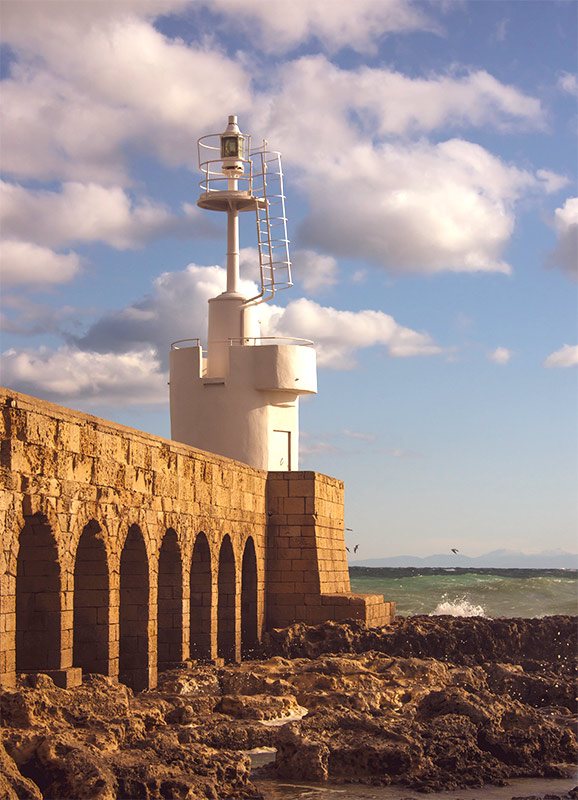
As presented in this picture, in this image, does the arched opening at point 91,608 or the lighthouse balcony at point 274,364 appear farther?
the lighthouse balcony at point 274,364

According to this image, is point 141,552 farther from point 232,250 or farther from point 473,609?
point 473,609

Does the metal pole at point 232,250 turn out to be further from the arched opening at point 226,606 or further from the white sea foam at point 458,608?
the white sea foam at point 458,608

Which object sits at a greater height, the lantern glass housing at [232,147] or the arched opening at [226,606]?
the lantern glass housing at [232,147]

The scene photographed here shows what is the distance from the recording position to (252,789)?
29.1 ft

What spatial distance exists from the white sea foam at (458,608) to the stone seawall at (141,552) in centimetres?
1541

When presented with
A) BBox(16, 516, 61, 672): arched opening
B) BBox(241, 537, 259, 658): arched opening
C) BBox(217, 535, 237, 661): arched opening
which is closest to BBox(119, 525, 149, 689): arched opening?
BBox(16, 516, 61, 672): arched opening

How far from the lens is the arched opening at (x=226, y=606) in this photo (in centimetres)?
1666

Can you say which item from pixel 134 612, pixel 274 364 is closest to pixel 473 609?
pixel 274 364

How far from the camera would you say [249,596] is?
18141 millimetres

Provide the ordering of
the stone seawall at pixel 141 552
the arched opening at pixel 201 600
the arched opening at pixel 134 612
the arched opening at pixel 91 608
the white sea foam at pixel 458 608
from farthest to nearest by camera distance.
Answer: the white sea foam at pixel 458 608, the arched opening at pixel 201 600, the arched opening at pixel 134 612, the arched opening at pixel 91 608, the stone seawall at pixel 141 552

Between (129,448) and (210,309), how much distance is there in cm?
932

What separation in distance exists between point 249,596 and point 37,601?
7.20 meters

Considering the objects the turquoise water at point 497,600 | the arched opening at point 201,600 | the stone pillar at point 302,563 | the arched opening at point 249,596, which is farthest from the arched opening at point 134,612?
the turquoise water at point 497,600

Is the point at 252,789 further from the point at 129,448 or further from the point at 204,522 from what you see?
the point at 204,522
